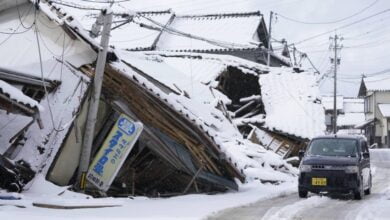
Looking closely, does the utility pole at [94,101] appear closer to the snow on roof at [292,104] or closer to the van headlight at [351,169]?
the van headlight at [351,169]

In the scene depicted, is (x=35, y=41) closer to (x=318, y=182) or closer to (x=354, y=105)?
(x=318, y=182)

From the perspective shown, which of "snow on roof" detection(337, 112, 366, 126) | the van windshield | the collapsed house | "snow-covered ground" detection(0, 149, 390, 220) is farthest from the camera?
"snow on roof" detection(337, 112, 366, 126)

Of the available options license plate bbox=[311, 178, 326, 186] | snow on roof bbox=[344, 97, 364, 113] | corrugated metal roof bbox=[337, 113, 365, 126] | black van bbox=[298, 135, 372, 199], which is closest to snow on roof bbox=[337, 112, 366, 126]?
corrugated metal roof bbox=[337, 113, 365, 126]

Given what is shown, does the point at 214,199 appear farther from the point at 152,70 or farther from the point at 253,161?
the point at 152,70

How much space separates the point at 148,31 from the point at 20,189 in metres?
30.1

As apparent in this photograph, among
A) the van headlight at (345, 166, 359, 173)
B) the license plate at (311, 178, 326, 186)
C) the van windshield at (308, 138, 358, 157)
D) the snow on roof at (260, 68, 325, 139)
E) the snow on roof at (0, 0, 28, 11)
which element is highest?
the snow on roof at (0, 0, 28, 11)

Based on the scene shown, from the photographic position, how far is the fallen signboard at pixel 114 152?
13133 mm

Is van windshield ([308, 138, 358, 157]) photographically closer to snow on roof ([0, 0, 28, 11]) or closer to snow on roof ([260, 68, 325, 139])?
snow on roof ([0, 0, 28, 11])

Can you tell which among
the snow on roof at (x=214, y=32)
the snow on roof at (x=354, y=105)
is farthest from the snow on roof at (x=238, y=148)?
the snow on roof at (x=354, y=105)

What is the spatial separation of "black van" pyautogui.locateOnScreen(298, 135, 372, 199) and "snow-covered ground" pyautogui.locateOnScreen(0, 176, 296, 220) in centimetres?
149

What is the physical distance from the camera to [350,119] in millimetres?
73438

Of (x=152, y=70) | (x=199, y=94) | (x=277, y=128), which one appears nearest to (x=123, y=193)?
Answer: (x=152, y=70)

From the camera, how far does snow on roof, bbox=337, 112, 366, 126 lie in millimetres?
72312

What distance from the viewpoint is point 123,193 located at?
48.9 feet
